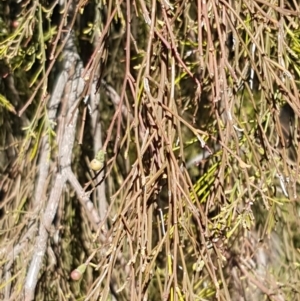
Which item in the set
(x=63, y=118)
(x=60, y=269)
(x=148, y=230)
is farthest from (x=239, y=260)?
(x=148, y=230)

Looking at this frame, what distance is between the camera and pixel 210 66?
1.33 metres

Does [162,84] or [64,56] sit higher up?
[162,84]

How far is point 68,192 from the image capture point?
2.16 m

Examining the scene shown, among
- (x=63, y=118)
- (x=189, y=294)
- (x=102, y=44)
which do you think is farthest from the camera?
(x=63, y=118)

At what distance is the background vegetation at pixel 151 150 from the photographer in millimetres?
1320

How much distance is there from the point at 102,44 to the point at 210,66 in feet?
0.80

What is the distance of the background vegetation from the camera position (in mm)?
1320

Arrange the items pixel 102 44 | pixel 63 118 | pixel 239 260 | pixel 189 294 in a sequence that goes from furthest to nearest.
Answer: pixel 239 260 < pixel 63 118 < pixel 102 44 < pixel 189 294

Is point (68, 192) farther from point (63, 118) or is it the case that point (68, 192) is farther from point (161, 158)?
point (161, 158)

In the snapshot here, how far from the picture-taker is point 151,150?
1378 mm

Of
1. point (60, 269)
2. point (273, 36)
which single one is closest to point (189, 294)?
point (273, 36)

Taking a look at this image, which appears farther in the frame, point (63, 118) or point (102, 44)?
point (63, 118)

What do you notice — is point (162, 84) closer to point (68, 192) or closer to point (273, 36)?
point (273, 36)

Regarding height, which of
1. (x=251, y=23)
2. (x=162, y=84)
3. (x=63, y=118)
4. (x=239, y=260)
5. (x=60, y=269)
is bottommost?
(x=239, y=260)
